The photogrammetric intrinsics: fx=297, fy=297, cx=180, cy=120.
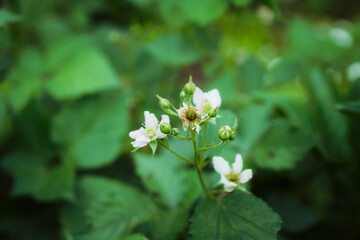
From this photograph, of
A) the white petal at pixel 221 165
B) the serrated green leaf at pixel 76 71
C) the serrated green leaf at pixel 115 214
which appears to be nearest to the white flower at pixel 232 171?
the white petal at pixel 221 165

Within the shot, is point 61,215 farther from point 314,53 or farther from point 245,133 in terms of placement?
point 314,53

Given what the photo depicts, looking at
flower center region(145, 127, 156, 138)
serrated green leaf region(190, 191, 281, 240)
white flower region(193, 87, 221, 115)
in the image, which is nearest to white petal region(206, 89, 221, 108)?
white flower region(193, 87, 221, 115)

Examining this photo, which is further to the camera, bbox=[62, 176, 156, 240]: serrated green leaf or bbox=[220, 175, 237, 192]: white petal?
bbox=[62, 176, 156, 240]: serrated green leaf

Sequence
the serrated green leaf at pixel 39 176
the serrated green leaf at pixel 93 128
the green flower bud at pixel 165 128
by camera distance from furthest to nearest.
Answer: the serrated green leaf at pixel 93 128 → the serrated green leaf at pixel 39 176 → the green flower bud at pixel 165 128

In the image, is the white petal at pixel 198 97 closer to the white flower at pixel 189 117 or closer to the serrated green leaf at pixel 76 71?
the white flower at pixel 189 117

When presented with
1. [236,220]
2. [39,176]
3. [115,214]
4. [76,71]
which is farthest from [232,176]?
[76,71]

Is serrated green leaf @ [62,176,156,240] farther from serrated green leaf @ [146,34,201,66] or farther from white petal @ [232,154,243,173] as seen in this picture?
serrated green leaf @ [146,34,201,66]

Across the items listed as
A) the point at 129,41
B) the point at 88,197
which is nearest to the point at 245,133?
the point at 88,197

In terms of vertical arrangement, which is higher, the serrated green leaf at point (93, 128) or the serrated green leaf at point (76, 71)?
the serrated green leaf at point (76, 71)
